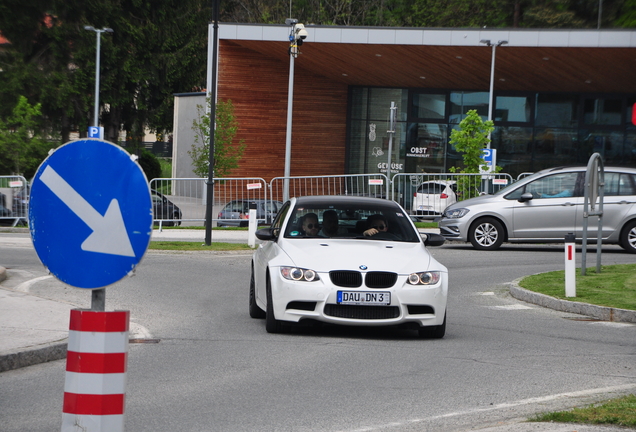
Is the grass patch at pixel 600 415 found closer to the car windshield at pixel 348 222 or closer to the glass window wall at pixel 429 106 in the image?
the car windshield at pixel 348 222

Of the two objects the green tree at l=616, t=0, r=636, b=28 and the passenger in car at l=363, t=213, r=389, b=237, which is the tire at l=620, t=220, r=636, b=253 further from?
the green tree at l=616, t=0, r=636, b=28

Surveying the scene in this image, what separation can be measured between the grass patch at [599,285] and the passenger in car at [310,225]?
423 cm

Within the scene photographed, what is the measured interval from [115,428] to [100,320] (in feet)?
1.51

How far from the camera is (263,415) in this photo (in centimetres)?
586

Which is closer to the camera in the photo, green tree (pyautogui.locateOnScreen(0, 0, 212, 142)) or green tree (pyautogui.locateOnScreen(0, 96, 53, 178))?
green tree (pyautogui.locateOnScreen(0, 96, 53, 178))

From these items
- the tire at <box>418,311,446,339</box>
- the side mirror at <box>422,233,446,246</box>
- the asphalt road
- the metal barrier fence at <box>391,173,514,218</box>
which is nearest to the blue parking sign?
the metal barrier fence at <box>391,173,514,218</box>

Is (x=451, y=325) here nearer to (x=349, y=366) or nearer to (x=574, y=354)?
(x=574, y=354)

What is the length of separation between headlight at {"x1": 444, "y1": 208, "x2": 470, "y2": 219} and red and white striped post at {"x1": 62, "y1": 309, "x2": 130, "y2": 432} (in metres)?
17.6

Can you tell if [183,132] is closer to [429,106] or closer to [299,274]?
[429,106]

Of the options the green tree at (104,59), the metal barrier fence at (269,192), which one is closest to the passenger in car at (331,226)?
the metal barrier fence at (269,192)

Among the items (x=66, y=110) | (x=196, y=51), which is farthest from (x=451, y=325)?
(x=196, y=51)

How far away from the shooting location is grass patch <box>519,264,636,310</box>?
12.1m

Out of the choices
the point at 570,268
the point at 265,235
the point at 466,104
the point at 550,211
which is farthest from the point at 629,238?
the point at 466,104

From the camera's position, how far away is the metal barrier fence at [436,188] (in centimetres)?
2711
